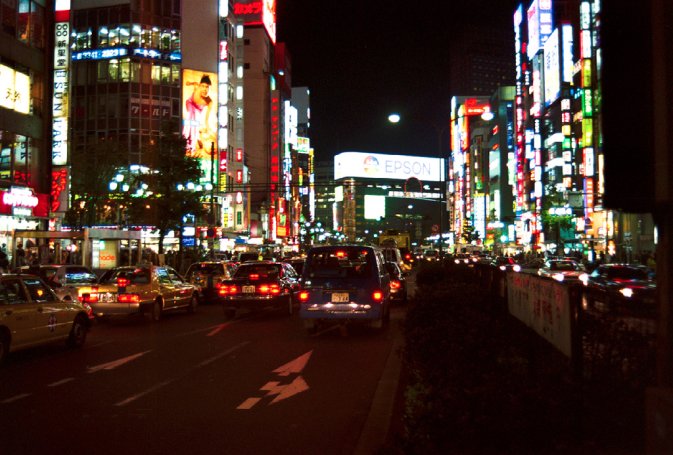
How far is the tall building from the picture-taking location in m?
29.5

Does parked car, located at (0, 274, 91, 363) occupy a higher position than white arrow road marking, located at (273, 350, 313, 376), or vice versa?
parked car, located at (0, 274, 91, 363)

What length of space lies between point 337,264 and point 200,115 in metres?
49.1

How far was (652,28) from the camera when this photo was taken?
12.0 ft

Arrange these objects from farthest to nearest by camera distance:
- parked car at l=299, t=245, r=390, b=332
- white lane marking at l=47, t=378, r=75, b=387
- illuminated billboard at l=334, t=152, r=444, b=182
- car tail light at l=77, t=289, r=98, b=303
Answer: illuminated billboard at l=334, t=152, r=444, b=182 < car tail light at l=77, t=289, r=98, b=303 < parked car at l=299, t=245, r=390, b=332 < white lane marking at l=47, t=378, r=75, b=387

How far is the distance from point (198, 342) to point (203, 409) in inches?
252

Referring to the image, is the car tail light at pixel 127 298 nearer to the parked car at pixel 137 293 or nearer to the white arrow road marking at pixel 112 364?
the parked car at pixel 137 293

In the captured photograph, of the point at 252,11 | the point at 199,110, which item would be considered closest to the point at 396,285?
the point at 199,110

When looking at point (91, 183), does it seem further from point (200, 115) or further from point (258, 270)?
point (258, 270)

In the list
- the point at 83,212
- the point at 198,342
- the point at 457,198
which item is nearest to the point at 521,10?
the point at 457,198

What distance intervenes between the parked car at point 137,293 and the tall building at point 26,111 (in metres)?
12.5

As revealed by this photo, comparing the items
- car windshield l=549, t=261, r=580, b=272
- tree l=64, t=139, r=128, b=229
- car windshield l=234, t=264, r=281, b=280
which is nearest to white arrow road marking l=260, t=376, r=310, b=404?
car windshield l=234, t=264, r=281, b=280

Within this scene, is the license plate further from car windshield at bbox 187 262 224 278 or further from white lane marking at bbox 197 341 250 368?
car windshield at bbox 187 262 224 278

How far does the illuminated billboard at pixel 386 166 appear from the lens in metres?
117

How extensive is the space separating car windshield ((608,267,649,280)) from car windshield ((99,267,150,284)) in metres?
13.3
